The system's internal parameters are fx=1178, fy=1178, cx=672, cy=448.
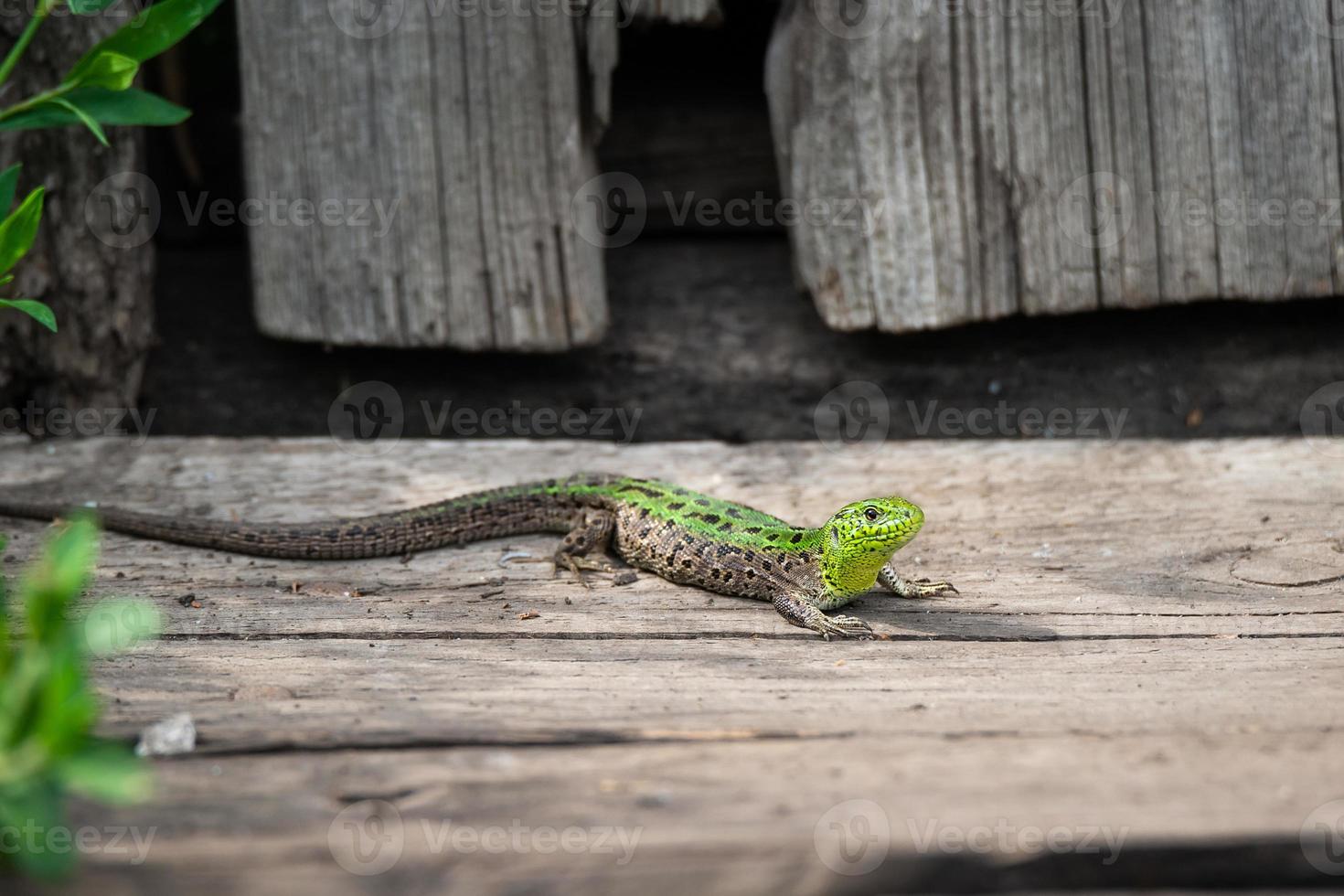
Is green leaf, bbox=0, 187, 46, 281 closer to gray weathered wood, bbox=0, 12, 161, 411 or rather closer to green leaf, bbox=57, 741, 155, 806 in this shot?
gray weathered wood, bbox=0, 12, 161, 411

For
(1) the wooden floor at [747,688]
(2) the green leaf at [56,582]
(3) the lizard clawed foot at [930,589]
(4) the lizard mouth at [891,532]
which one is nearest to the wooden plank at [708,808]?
(1) the wooden floor at [747,688]

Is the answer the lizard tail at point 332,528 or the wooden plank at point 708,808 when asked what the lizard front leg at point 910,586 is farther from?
the lizard tail at point 332,528

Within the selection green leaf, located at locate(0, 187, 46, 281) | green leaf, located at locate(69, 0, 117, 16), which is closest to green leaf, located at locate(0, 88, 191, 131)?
green leaf, located at locate(69, 0, 117, 16)

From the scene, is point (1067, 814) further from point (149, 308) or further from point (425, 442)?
point (149, 308)

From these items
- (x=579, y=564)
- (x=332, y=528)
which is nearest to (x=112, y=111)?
(x=332, y=528)

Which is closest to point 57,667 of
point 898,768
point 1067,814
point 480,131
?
point 898,768

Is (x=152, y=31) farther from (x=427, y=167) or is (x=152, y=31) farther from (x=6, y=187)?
(x=427, y=167)
